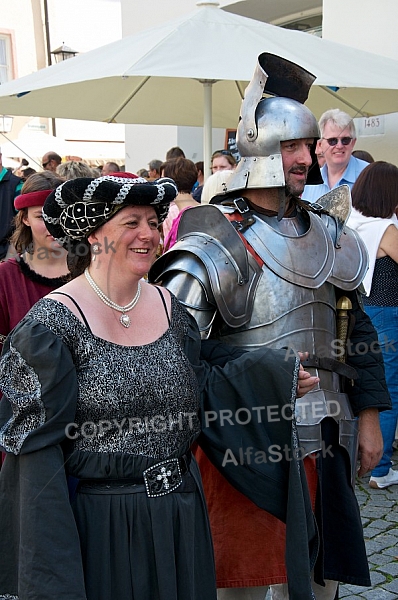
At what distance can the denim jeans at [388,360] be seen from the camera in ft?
15.6

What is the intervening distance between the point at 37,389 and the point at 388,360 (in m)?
3.42

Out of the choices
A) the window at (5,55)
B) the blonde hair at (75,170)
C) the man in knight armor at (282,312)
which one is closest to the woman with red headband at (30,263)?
the man in knight armor at (282,312)

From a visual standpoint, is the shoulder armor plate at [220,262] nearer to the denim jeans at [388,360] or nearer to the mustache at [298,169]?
the mustache at [298,169]

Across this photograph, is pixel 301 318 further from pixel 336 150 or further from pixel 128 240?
pixel 336 150

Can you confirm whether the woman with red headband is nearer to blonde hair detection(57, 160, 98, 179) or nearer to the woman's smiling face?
blonde hair detection(57, 160, 98, 179)

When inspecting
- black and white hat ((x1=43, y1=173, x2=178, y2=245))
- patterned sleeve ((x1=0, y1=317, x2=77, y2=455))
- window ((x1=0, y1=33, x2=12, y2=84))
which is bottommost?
patterned sleeve ((x1=0, y1=317, x2=77, y2=455))

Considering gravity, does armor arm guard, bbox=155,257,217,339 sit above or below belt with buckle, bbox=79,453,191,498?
above

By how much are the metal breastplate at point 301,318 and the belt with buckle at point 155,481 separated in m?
0.66

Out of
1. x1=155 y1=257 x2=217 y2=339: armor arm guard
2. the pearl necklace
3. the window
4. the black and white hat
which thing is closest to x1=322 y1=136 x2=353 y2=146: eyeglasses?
x1=155 y1=257 x2=217 y2=339: armor arm guard

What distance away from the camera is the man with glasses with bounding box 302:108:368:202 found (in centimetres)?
495

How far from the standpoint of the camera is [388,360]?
190 inches

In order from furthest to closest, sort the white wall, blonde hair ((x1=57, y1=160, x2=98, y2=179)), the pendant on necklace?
the white wall
blonde hair ((x1=57, y1=160, x2=98, y2=179))
the pendant on necklace

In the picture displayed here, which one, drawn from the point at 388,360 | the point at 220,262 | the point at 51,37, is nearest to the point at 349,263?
the point at 220,262

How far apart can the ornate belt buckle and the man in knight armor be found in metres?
0.43
